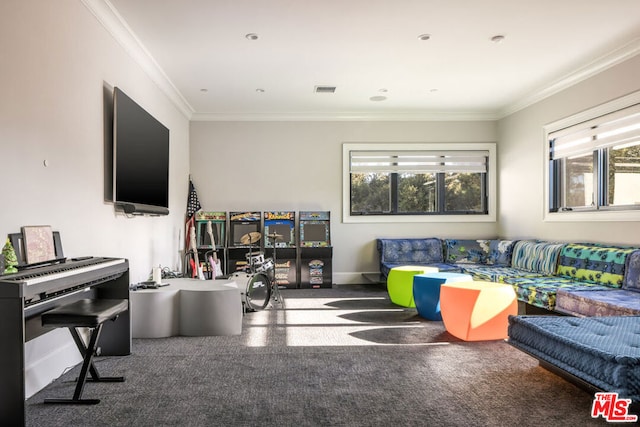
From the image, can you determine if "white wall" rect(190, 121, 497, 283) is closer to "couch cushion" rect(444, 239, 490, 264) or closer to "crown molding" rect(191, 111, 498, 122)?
"crown molding" rect(191, 111, 498, 122)

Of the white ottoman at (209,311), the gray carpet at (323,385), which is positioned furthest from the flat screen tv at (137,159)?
the gray carpet at (323,385)

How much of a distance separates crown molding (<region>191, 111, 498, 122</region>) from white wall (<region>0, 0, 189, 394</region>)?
2.62 meters

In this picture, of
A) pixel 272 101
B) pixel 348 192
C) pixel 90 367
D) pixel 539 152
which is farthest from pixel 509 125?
pixel 90 367

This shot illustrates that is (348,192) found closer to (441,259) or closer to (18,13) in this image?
(441,259)

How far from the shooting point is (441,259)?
659 centimetres

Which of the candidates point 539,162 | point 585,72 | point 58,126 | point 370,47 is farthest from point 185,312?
point 585,72

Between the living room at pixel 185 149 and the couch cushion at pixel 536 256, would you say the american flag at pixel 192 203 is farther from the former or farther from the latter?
the couch cushion at pixel 536 256

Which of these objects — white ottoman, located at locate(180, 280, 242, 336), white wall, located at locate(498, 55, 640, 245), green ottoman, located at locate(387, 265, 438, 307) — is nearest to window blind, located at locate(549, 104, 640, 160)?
white wall, located at locate(498, 55, 640, 245)

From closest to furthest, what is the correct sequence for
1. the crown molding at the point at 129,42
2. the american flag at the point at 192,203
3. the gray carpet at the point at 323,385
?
1. the gray carpet at the point at 323,385
2. the crown molding at the point at 129,42
3. the american flag at the point at 192,203

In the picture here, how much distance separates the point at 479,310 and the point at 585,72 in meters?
3.20

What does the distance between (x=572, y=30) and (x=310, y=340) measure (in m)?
3.72

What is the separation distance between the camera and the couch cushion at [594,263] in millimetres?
4082

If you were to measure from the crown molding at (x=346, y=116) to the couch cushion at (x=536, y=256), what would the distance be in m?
2.34

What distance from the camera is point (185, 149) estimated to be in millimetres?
6574
